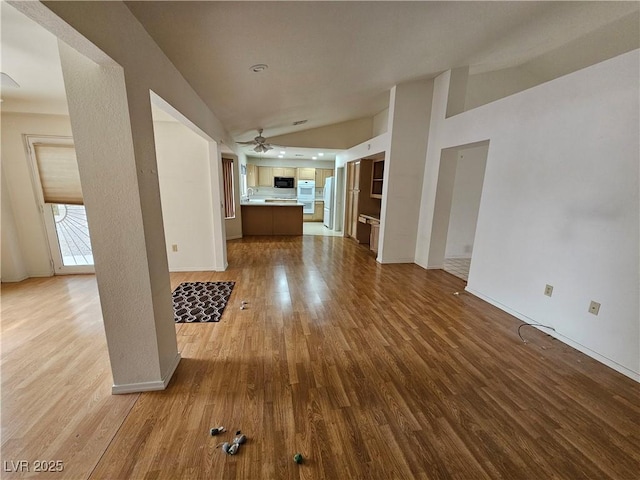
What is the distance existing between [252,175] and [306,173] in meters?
1.91

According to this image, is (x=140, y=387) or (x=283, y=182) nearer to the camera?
(x=140, y=387)

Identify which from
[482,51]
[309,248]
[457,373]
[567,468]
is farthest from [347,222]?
[567,468]

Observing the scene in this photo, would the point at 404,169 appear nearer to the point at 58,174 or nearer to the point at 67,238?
the point at 58,174

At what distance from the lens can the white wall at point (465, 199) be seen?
4730 millimetres

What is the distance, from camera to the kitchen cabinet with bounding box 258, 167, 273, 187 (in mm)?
8969

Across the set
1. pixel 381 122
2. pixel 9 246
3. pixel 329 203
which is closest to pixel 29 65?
pixel 9 246

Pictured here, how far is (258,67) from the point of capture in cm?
246

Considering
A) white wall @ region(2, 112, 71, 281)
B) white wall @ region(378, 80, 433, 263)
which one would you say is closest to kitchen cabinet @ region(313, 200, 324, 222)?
white wall @ region(378, 80, 433, 263)

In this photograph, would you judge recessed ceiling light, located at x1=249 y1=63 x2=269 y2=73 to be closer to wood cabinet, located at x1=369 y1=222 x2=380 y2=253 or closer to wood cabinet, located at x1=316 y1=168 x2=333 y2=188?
wood cabinet, located at x1=369 y1=222 x2=380 y2=253

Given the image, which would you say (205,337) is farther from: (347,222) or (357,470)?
(347,222)

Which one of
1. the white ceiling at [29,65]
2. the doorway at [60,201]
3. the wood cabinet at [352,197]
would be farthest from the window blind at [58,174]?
the wood cabinet at [352,197]

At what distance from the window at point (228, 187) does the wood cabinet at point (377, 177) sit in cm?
333

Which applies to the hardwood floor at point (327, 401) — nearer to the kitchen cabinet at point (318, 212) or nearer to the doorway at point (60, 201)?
the doorway at point (60, 201)

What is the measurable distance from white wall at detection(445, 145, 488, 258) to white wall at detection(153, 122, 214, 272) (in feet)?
14.3
